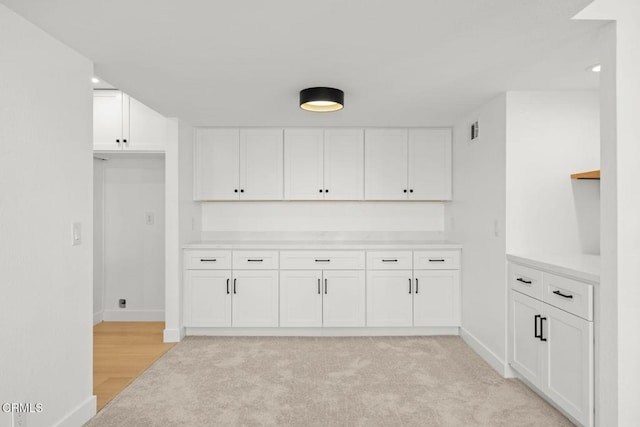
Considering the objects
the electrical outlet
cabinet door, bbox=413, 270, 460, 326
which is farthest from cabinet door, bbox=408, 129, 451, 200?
the electrical outlet

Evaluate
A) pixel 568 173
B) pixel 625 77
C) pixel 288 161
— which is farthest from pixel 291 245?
pixel 625 77

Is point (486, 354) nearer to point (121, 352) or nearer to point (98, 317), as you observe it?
point (121, 352)

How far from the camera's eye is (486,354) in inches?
138

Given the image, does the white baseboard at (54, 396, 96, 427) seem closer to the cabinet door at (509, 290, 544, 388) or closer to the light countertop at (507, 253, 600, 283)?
the cabinet door at (509, 290, 544, 388)

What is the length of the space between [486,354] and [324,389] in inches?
60.9

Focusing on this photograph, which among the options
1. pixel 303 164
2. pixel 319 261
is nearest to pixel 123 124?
pixel 303 164

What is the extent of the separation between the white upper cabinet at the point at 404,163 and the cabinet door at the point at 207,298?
6.22ft

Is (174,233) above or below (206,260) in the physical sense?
above

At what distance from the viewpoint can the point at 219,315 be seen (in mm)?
4141

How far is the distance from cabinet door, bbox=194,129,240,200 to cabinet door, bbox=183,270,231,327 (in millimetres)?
896

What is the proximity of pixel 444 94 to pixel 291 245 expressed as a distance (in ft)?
6.86

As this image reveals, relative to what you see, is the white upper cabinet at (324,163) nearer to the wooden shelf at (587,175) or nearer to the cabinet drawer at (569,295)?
the wooden shelf at (587,175)

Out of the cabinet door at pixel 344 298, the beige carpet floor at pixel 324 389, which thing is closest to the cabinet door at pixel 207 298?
the beige carpet floor at pixel 324 389

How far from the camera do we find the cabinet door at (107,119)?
13.9ft
